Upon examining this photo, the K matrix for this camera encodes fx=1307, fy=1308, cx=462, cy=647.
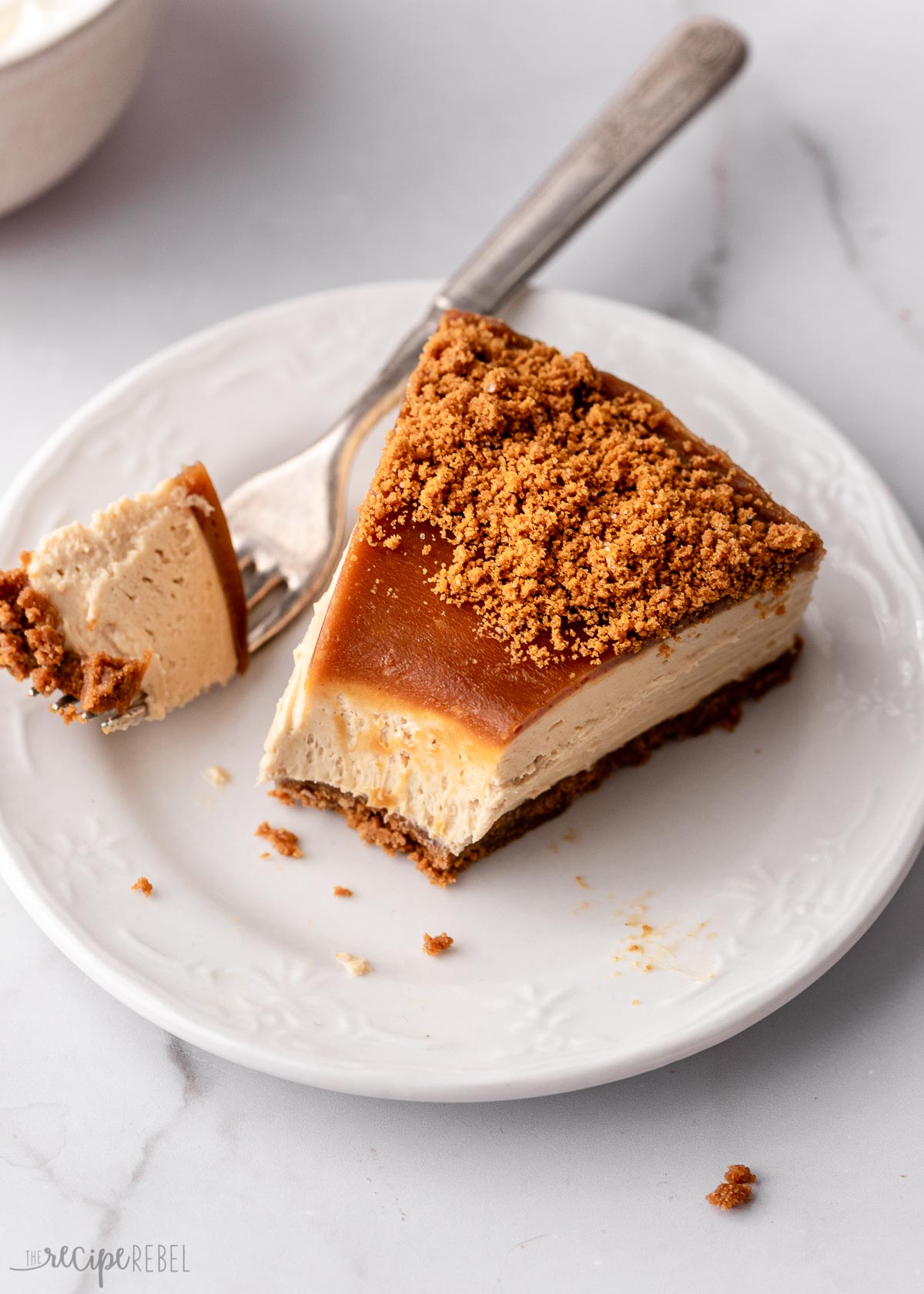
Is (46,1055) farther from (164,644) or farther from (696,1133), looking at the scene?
(696,1133)

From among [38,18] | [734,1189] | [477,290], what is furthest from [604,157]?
[734,1189]

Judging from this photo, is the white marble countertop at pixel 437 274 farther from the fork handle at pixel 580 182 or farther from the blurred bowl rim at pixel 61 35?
the blurred bowl rim at pixel 61 35

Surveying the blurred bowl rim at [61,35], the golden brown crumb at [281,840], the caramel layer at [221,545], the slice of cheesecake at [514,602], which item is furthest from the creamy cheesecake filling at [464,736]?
the blurred bowl rim at [61,35]

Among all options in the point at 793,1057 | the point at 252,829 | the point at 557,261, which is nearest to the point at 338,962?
the point at 252,829

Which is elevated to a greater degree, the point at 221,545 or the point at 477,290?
the point at 477,290

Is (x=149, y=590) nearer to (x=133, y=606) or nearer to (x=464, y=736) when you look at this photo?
(x=133, y=606)

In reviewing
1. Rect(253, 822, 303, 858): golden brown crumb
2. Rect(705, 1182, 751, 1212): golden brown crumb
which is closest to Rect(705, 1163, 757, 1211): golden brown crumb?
Rect(705, 1182, 751, 1212): golden brown crumb
